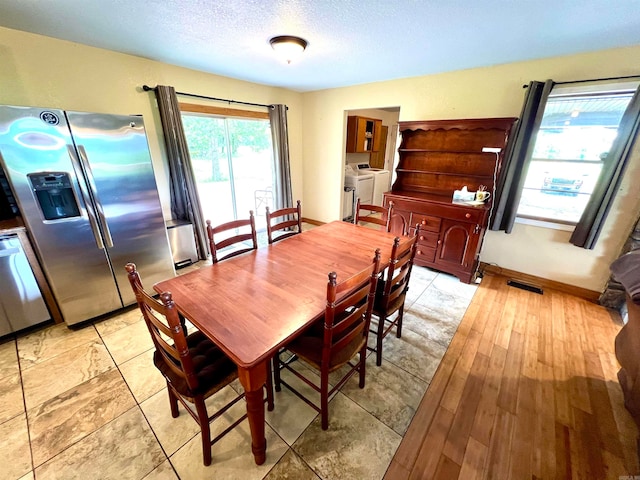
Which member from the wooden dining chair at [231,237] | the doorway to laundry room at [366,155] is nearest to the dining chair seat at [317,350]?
the wooden dining chair at [231,237]

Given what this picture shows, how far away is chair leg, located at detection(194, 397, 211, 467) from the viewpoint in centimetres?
116

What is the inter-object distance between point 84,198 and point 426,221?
339 centimetres

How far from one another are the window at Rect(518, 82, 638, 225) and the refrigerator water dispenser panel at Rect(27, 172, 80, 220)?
4293mm

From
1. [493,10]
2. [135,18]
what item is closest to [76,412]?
[135,18]

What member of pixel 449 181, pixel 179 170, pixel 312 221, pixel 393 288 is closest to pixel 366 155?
pixel 312 221

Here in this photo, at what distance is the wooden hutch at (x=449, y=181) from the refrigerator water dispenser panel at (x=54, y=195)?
3.16 meters

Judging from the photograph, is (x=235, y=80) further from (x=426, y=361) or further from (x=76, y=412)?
(x=426, y=361)

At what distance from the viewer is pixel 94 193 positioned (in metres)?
2.03

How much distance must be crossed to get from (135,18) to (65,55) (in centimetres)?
105

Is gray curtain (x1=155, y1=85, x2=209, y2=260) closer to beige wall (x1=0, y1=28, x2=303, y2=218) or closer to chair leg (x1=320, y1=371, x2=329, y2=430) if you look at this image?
beige wall (x1=0, y1=28, x2=303, y2=218)

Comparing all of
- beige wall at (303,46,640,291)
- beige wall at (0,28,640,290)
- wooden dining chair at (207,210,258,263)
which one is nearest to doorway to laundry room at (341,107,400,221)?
beige wall at (303,46,640,291)

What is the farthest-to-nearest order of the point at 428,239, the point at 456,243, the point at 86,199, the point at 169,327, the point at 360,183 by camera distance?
1. the point at 360,183
2. the point at 428,239
3. the point at 456,243
4. the point at 86,199
5. the point at 169,327

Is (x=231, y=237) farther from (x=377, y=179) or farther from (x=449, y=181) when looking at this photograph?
(x=377, y=179)

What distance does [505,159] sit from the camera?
2758 millimetres
